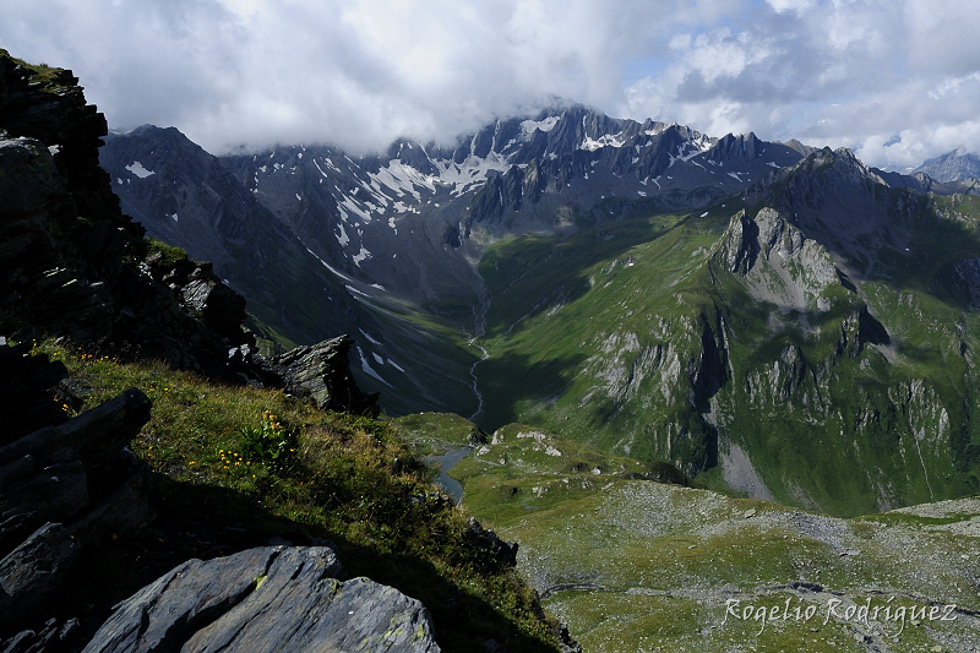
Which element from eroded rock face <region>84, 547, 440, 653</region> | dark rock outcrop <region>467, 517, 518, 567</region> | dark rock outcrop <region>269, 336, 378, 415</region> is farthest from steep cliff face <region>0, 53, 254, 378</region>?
dark rock outcrop <region>467, 517, 518, 567</region>

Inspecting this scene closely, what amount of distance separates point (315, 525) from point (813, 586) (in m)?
56.5

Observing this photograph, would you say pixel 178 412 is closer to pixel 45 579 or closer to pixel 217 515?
pixel 217 515

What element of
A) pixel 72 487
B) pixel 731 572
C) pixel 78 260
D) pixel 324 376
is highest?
pixel 78 260

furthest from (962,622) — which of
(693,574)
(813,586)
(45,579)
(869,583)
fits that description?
(45,579)

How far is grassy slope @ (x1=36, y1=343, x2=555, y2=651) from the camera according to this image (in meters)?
10.8

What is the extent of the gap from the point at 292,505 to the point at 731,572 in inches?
2190

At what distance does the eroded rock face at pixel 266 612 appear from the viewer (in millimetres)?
7500

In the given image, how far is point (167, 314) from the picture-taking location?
26.8m

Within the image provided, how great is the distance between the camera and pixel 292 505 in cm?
1286

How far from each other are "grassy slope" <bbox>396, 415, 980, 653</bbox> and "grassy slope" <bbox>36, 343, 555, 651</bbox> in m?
10.8

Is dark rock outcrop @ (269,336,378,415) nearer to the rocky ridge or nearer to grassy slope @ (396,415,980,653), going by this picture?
the rocky ridge

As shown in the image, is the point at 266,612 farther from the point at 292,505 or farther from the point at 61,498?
the point at 292,505

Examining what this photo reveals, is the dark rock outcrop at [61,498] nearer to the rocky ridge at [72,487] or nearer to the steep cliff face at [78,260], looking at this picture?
the rocky ridge at [72,487]

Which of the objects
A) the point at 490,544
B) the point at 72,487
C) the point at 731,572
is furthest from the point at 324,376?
the point at 731,572
